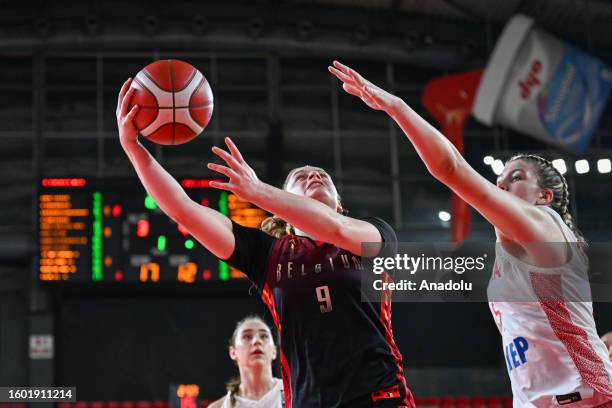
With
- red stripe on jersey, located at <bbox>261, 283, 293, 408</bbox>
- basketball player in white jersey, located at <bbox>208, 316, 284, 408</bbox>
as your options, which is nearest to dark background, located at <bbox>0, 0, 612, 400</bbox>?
basketball player in white jersey, located at <bbox>208, 316, 284, 408</bbox>

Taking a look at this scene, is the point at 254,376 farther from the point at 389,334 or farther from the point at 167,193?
the point at 167,193

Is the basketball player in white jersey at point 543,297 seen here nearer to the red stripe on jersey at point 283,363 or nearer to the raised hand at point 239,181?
the raised hand at point 239,181

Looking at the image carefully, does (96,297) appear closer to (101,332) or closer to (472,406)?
(101,332)

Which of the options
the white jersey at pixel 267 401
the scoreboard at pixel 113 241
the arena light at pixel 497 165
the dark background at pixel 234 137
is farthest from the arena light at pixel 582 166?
the white jersey at pixel 267 401

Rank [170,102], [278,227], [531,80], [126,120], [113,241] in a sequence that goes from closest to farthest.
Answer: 1. [126,120]
2. [170,102]
3. [278,227]
4. [113,241]
5. [531,80]

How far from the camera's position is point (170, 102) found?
15.0 ft

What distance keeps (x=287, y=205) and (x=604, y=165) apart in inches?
533

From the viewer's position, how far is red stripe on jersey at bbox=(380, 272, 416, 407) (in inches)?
164

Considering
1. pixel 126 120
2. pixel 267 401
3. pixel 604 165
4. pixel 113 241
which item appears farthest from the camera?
pixel 604 165

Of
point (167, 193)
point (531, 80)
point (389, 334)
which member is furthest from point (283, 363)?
point (531, 80)

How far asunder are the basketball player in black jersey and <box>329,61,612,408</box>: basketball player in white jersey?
0.56 metres

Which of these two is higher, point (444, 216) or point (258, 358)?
point (444, 216)

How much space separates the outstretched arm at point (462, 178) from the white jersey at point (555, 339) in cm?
48

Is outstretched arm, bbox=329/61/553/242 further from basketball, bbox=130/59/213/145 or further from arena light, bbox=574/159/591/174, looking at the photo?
arena light, bbox=574/159/591/174
